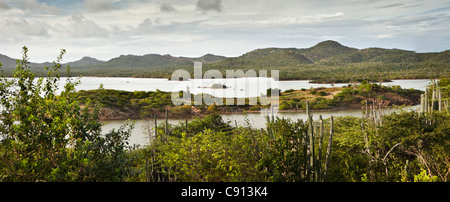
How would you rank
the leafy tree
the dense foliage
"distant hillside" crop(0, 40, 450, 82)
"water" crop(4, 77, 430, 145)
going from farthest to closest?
"distant hillside" crop(0, 40, 450, 82) < "water" crop(4, 77, 430, 145) < the dense foliage < the leafy tree

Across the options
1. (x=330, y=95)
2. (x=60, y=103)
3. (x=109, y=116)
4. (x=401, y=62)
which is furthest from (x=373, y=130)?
(x=401, y=62)

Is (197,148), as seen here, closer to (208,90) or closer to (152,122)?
(152,122)

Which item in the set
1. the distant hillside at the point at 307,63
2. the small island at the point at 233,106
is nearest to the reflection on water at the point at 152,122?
the small island at the point at 233,106

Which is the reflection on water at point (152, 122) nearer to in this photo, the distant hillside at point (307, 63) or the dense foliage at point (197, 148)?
the dense foliage at point (197, 148)

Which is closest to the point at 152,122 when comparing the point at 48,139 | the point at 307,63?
the point at 48,139

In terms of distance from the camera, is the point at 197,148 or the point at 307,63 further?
the point at 307,63

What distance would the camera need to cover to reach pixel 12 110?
A: 4887mm

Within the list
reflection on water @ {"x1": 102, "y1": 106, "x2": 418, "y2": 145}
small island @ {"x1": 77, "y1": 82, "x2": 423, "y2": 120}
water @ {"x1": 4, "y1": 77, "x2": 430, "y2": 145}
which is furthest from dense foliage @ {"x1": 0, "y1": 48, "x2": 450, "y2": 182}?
small island @ {"x1": 77, "y1": 82, "x2": 423, "y2": 120}

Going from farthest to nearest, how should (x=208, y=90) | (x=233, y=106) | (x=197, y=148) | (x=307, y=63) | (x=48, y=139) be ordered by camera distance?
(x=307, y=63), (x=208, y=90), (x=233, y=106), (x=197, y=148), (x=48, y=139)

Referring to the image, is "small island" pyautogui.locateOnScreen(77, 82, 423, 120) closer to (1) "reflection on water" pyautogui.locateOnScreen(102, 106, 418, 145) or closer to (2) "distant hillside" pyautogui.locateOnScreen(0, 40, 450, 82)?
(1) "reflection on water" pyautogui.locateOnScreen(102, 106, 418, 145)

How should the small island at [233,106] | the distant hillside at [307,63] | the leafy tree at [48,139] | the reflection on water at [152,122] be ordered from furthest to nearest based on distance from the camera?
the distant hillside at [307,63] < the small island at [233,106] < the reflection on water at [152,122] < the leafy tree at [48,139]
